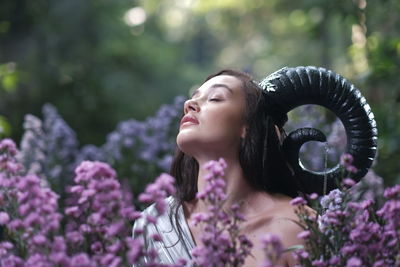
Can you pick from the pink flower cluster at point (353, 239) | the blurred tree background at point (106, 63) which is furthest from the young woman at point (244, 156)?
the blurred tree background at point (106, 63)

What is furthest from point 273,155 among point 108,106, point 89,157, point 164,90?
point 164,90

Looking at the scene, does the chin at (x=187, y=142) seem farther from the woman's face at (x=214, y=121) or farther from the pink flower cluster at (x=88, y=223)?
the pink flower cluster at (x=88, y=223)

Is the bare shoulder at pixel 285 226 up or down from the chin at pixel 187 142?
down

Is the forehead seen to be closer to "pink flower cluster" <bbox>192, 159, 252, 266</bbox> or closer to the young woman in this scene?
the young woman

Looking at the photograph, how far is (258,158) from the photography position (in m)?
3.10

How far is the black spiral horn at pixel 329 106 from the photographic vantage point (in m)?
3.12

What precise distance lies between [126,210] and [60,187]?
13.9ft

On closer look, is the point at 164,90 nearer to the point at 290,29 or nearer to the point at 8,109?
the point at 8,109

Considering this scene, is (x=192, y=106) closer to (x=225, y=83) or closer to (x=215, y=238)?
(x=225, y=83)

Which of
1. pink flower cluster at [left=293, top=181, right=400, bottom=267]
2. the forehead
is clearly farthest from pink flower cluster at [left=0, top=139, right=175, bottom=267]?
the forehead

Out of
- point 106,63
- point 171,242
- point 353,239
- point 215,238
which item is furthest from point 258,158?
point 106,63

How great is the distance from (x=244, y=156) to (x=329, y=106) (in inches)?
17.4

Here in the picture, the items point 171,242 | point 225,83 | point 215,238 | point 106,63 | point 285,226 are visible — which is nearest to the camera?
point 215,238

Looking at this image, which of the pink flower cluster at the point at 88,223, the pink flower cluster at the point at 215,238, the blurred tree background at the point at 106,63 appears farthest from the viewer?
the blurred tree background at the point at 106,63
